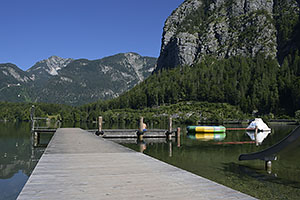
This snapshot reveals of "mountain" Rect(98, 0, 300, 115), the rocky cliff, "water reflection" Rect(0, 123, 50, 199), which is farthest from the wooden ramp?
the rocky cliff

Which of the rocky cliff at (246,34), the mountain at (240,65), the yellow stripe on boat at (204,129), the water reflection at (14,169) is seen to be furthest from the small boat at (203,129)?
the rocky cliff at (246,34)

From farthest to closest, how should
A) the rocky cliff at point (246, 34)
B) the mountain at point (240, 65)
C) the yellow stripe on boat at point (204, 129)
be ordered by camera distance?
the rocky cliff at point (246, 34)
the mountain at point (240, 65)
the yellow stripe on boat at point (204, 129)

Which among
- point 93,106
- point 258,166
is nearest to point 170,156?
point 258,166

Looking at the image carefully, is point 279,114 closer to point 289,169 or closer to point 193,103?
point 193,103

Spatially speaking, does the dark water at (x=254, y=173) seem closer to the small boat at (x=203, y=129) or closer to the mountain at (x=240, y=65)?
the small boat at (x=203, y=129)

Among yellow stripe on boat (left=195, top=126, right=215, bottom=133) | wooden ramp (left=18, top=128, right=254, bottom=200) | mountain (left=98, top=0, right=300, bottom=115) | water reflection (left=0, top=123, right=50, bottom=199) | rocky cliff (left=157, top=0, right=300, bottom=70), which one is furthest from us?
rocky cliff (left=157, top=0, right=300, bottom=70)

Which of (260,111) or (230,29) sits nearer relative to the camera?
(260,111)

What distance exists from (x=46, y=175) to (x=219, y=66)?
540ft

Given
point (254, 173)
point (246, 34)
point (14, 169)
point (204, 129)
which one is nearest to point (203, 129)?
point (204, 129)

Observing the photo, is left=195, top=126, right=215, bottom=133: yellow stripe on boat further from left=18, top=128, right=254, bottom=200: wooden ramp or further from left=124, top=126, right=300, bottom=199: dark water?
left=18, top=128, right=254, bottom=200: wooden ramp

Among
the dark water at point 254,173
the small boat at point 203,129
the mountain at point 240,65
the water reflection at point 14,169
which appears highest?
the mountain at point 240,65

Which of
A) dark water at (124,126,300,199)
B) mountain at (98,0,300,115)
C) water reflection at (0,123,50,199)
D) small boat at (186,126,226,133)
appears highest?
mountain at (98,0,300,115)

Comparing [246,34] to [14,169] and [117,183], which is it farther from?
[117,183]

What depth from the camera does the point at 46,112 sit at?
7318 inches
